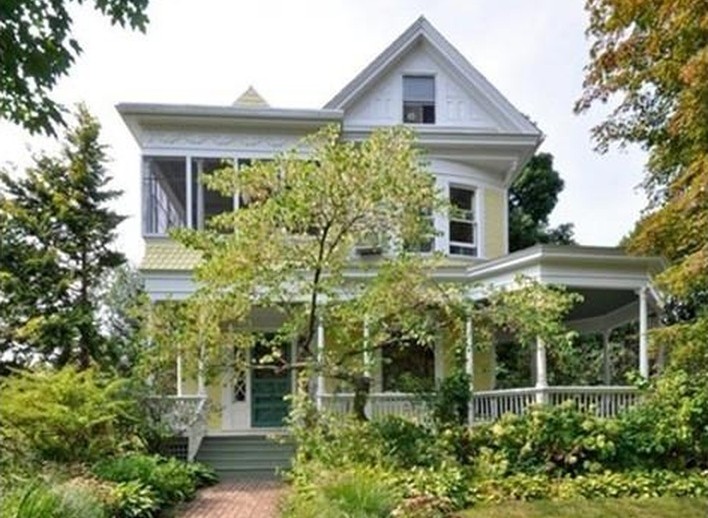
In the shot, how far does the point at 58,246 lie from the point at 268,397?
735 cm

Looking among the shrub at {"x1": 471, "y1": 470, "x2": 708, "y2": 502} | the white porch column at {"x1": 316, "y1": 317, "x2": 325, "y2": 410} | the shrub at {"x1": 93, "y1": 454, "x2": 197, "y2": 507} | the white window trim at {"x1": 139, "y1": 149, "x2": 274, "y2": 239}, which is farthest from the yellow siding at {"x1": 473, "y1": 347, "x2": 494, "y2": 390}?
the shrub at {"x1": 93, "y1": 454, "x2": 197, "y2": 507}

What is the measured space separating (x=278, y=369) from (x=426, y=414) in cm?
319

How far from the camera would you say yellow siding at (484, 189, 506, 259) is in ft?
58.0

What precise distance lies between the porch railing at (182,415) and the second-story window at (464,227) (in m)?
6.57

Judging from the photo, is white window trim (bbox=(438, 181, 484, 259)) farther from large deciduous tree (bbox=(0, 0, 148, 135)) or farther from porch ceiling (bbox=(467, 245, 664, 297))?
large deciduous tree (bbox=(0, 0, 148, 135))

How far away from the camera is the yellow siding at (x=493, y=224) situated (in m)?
17.7

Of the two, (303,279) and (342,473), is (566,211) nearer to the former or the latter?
(303,279)

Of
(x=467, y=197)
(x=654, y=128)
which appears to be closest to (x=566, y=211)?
(x=467, y=197)

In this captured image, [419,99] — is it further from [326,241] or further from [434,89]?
[326,241]

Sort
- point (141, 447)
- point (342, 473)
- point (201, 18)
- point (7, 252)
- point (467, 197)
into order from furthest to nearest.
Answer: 1. point (7, 252)
2. point (467, 197)
3. point (141, 447)
4. point (342, 473)
5. point (201, 18)

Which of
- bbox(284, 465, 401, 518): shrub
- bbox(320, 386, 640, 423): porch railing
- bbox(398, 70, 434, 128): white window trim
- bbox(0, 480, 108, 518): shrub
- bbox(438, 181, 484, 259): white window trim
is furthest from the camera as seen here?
bbox(398, 70, 434, 128): white window trim

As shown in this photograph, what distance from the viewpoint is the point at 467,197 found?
17891 mm

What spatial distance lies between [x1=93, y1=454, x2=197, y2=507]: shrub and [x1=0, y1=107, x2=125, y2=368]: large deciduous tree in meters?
8.19

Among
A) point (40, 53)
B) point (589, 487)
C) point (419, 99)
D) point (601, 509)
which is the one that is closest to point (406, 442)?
point (589, 487)
